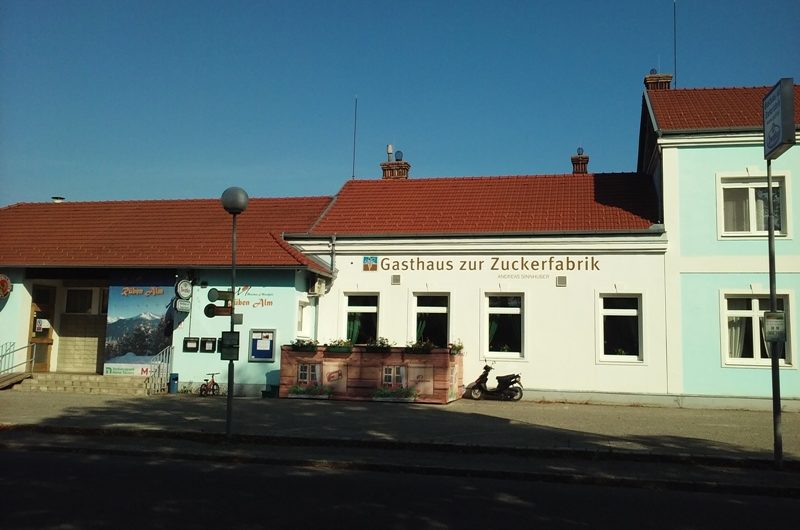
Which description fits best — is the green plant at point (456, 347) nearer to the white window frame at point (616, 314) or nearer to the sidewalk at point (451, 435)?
the sidewalk at point (451, 435)

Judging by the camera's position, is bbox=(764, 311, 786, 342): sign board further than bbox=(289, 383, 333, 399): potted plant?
No

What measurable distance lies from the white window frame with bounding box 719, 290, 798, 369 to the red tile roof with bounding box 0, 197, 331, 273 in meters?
10.6

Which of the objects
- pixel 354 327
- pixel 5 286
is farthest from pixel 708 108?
pixel 5 286

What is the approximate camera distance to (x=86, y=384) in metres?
19.3

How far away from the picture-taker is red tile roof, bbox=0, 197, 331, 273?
19.8 metres

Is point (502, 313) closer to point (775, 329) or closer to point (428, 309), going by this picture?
point (428, 309)

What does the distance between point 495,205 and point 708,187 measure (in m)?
6.04

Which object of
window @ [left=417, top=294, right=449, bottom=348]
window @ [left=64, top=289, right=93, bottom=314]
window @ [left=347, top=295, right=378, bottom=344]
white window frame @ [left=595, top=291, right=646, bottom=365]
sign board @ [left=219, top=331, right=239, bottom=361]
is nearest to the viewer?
sign board @ [left=219, top=331, right=239, bottom=361]

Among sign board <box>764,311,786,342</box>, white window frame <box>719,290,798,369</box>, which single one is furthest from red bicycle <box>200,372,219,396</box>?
sign board <box>764,311,786,342</box>

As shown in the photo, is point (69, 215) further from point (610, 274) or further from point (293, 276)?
point (610, 274)

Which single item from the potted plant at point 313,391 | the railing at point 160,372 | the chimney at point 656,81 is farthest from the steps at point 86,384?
the chimney at point 656,81

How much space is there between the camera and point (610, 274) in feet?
62.1

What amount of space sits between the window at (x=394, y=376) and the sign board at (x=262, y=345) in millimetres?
3280

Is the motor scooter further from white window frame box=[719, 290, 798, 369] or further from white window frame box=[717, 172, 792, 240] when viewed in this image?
white window frame box=[717, 172, 792, 240]
